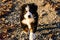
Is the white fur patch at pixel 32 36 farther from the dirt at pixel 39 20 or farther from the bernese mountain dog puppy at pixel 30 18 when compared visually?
the dirt at pixel 39 20

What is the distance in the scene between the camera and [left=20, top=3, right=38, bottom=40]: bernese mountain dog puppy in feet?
19.8

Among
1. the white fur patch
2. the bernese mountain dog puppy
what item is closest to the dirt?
the white fur patch

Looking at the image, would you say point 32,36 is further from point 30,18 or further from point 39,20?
point 39,20

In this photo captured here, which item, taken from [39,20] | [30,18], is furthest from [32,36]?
[39,20]

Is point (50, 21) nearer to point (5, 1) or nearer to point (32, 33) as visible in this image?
point (32, 33)

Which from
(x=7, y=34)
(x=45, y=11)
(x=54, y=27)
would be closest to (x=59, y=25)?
(x=54, y=27)

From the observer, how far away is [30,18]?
6.06 metres

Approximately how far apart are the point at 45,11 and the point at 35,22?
1.66m

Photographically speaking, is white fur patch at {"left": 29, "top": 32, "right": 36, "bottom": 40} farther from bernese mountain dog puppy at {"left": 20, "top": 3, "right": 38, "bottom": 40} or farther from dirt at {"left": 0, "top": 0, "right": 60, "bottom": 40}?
dirt at {"left": 0, "top": 0, "right": 60, "bottom": 40}

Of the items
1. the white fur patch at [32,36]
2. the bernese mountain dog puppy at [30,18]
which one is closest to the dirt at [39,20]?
the white fur patch at [32,36]

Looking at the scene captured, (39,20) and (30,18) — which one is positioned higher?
(30,18)

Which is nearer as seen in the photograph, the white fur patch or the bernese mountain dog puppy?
the bernese mountain dog puppy

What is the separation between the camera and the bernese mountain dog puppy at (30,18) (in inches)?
238

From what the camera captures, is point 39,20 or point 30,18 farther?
point 39,20
